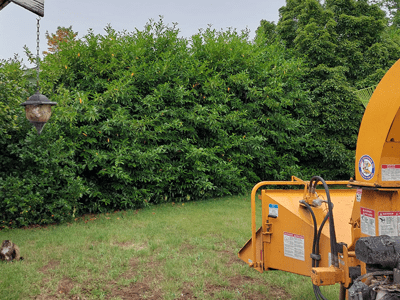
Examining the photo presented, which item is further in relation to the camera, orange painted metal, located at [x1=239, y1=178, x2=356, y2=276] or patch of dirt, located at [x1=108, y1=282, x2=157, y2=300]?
patch of dirt, located at [x1=108, y1=282, x2=157, y2=300]

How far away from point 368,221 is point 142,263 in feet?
11.7

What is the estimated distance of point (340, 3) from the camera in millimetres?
12422

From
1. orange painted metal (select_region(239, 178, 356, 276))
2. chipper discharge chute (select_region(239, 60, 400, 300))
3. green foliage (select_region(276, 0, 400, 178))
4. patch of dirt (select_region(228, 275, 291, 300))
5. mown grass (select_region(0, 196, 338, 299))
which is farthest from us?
green foliage (select_region(276, 0, 400, 178))

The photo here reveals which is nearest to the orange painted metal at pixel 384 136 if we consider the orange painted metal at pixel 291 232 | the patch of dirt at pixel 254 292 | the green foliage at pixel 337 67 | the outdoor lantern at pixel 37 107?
the orange painted metal at pixel 291 232

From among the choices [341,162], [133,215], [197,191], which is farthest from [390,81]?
[341,162]

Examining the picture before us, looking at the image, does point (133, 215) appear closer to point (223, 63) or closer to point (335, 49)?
point (223, 63)

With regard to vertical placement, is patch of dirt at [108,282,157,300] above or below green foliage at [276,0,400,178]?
below

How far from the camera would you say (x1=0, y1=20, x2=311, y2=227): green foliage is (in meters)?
7.23

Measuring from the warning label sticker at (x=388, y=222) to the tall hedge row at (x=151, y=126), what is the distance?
20.0 feet

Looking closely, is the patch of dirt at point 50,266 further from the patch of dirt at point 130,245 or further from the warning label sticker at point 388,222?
the warning label sticker at point 388,222

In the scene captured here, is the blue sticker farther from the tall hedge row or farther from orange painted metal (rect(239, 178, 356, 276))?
the tall hedge row

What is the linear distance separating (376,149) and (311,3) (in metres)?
11.5

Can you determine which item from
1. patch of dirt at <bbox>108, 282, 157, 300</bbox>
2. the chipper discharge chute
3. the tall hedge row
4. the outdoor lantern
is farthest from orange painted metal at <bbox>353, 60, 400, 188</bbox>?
the tall hedge row

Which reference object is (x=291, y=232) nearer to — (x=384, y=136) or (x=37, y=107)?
(x=384, y=136)
